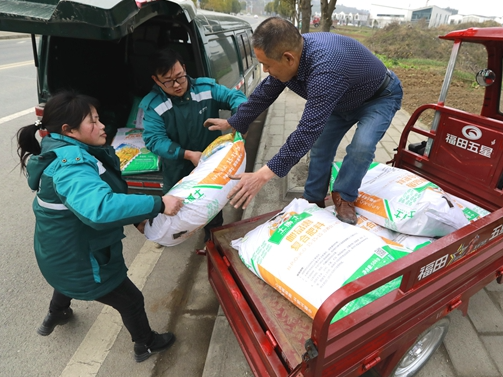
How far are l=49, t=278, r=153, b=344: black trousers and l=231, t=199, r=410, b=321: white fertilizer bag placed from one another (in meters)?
0.73

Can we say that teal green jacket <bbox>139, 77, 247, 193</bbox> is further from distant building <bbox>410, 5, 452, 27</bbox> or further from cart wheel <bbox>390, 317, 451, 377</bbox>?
distant building <bbox>410, 5, 452, 27</bbox>

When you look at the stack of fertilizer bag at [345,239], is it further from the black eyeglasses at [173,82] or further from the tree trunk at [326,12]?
the tree trunk at [326,12]

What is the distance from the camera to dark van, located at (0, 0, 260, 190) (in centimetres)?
164

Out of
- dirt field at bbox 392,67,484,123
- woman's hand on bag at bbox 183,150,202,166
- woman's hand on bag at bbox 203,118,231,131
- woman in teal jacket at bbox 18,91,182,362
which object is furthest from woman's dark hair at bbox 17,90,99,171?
dirt field at bbox 392,67,484,123

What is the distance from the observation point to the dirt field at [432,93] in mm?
7796

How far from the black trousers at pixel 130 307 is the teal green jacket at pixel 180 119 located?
3.40 ft

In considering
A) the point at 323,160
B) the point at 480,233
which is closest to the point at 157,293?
the point at 323,160

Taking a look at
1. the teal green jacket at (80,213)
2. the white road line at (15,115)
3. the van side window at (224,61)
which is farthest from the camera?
the white road line at (15,115)

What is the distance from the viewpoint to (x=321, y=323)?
1.11 metres

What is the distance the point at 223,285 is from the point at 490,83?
2948mm

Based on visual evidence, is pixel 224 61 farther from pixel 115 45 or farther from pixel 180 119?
pixel 180 119

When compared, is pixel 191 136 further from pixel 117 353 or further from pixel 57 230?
pixel 117 353

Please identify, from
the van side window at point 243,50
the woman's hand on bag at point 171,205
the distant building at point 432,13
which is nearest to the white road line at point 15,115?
the van side window at point 243,50

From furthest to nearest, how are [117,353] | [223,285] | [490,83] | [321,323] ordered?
[490,83] < [117,353] < [223,285] < [321,323]
